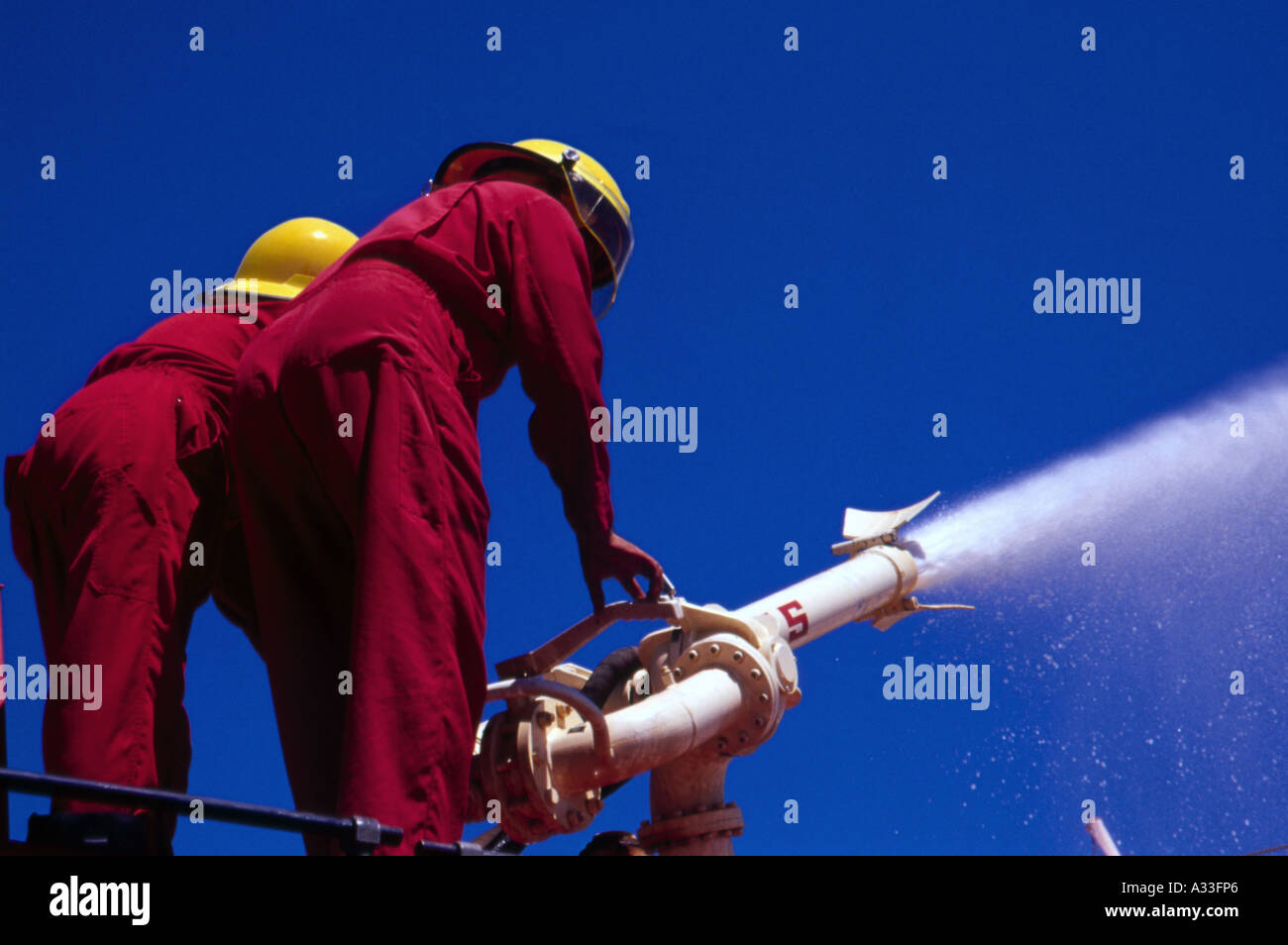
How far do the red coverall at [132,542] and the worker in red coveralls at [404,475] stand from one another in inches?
36.0

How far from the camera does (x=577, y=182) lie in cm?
696

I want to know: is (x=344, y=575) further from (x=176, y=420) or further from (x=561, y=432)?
(x=176, y=420)

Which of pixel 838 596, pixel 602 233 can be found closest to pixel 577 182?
pixel 602 233

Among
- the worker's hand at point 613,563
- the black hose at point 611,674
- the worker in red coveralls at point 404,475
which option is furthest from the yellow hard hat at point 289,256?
the worker's hand at point 613,563

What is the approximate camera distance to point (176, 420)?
662cm

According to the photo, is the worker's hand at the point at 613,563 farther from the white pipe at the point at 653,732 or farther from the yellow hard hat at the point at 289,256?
the yellow hard hat at the point at 289,256

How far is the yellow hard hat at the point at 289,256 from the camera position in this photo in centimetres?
855

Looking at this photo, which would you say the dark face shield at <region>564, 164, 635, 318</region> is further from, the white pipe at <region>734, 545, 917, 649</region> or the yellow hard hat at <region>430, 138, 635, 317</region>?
the white pipe at <region>734, 545, 917, 649</region>

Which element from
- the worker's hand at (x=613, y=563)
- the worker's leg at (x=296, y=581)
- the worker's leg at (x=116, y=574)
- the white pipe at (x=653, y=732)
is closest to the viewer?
the worker's leg at (x=296, y=581)

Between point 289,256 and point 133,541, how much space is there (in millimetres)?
2879

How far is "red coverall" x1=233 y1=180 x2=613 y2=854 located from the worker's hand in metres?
0.07

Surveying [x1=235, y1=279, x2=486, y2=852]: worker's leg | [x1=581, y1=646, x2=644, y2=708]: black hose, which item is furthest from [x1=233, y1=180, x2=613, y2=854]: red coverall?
[x1=581, y1=646, x2=644, y2=708]: black hose

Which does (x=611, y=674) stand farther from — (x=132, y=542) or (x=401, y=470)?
(x=401, y=470)
